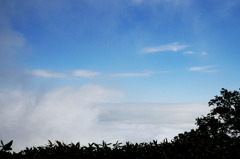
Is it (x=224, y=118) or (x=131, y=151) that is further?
(x=224, y=118)

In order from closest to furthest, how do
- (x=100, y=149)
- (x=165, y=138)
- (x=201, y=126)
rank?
(x=100, y=149) → (x=165, y=138) → (x=201, y=126)

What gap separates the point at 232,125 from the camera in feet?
87.8

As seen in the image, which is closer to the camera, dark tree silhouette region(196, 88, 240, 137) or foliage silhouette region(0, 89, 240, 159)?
foliage silhouette region(0, 89, 240, 159)

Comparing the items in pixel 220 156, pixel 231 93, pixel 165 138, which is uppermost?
pixel 231 93

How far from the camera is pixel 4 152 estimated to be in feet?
19.2

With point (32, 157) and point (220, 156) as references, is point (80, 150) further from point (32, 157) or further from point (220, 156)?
point (220, 156)

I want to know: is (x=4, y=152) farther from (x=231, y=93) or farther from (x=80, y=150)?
(x=231, y=93)

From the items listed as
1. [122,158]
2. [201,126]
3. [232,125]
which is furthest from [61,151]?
[232,125]

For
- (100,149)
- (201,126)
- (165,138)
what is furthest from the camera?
(201,126)

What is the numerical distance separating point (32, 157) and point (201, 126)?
2350 centimetres

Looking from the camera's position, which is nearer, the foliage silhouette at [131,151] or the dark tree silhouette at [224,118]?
the foliage silhouette at [131,151]

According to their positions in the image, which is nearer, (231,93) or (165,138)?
(165,138)

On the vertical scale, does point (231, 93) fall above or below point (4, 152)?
above

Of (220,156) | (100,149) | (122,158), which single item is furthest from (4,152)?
(220,156)
